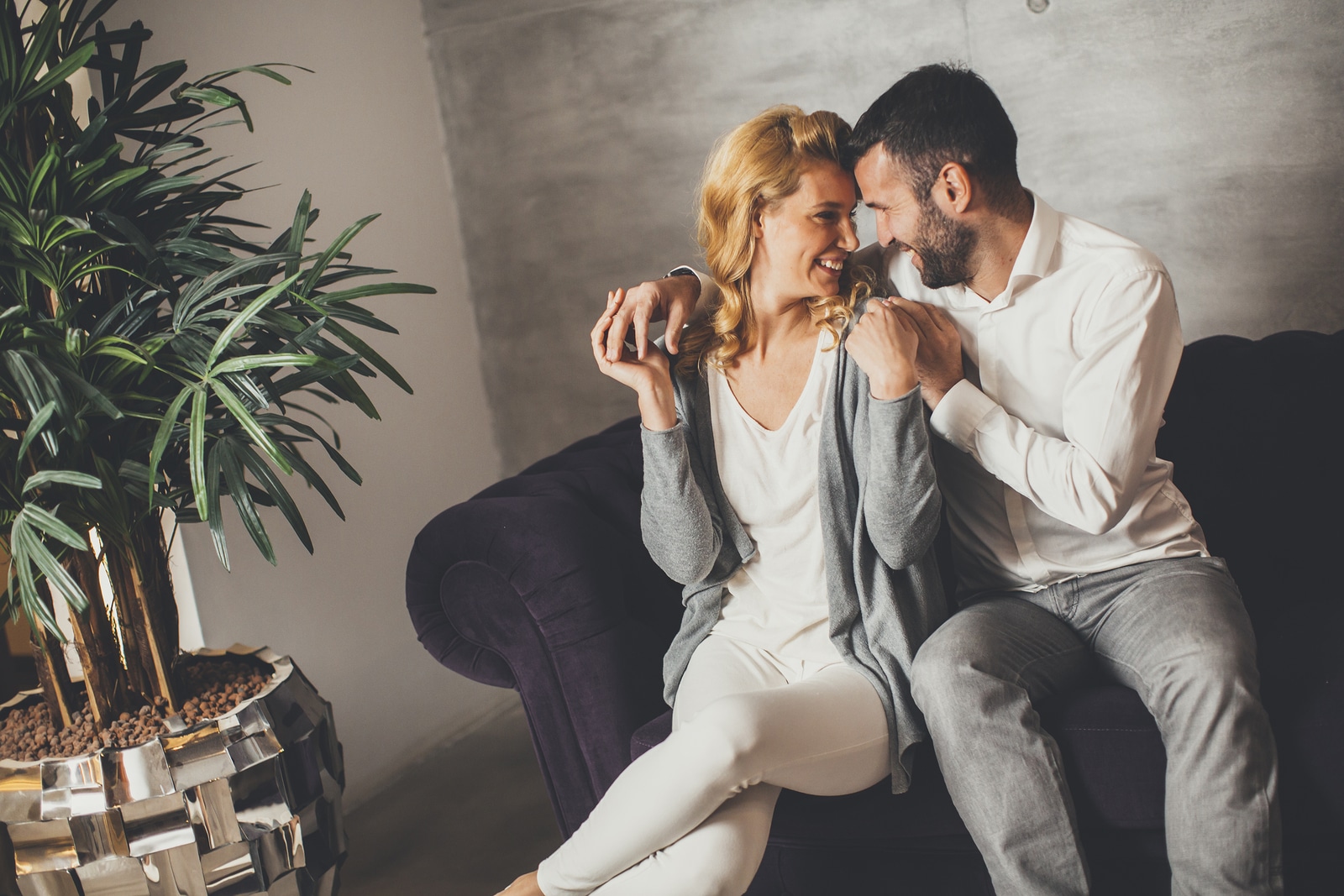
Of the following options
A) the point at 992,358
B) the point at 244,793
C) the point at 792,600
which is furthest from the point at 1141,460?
the point at 244,793

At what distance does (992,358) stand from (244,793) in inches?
52.6

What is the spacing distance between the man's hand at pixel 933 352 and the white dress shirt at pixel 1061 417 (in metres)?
0.03

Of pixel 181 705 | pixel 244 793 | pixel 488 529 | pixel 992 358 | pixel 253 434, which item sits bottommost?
pixel 244 793

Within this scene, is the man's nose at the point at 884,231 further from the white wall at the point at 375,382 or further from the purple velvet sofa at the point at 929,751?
the white wall at the point at 375,382

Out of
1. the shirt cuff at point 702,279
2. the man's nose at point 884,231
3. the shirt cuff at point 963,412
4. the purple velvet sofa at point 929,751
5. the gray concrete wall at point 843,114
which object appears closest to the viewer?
the purple velvet sofa at point 929,751

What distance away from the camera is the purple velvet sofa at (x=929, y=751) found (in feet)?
4.66

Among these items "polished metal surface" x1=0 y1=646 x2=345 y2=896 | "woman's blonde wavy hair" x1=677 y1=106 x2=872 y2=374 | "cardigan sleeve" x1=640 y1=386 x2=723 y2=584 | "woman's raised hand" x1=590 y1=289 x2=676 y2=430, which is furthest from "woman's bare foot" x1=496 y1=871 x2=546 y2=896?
"woman's blonde wavy hair" x1=677 y1=106 x2=872 y2=374

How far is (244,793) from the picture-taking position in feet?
5.06

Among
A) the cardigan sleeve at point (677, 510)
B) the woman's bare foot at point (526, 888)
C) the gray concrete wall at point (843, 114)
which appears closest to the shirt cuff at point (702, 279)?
the cardigan sleeve at point (677, 510)

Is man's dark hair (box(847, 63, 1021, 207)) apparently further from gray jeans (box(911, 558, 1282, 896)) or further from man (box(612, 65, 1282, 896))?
gray jeans (box(911, 558, 1282, 896))

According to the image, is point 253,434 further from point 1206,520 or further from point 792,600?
point 1206,520

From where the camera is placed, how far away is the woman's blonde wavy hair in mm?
1586

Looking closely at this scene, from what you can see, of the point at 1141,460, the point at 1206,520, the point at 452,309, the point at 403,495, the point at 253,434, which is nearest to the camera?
the point at 253,434

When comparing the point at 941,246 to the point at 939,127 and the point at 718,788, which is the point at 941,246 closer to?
the point at 939,127
